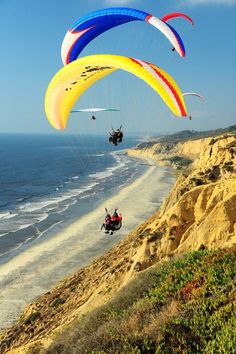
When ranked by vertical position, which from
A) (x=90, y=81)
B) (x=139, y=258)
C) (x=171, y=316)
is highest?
(x=90, y=81)

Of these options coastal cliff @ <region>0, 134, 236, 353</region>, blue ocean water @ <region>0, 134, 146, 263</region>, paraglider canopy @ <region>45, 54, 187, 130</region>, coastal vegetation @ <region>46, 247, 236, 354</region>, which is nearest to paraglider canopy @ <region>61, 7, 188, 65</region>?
paraglider canopy @ <region>45, 54, 187, 130</region>

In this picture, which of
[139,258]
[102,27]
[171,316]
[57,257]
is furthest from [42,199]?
[171,316]

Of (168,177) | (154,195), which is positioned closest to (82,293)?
(154,195)

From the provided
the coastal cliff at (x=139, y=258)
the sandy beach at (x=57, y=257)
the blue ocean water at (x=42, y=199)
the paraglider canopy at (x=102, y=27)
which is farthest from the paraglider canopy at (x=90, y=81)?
the blue ocean water at (x=42, y=199)

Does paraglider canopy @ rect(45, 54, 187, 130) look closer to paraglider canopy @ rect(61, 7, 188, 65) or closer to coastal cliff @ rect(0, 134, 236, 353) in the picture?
paraglider canopy @ rect(61, 7, 188, 65)

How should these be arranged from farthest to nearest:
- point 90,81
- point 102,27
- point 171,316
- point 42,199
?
point 42,199
point 90,81
point 102,27
point 171,316

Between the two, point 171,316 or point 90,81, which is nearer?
point 171,316

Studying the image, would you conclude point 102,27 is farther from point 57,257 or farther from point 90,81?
point 57,257

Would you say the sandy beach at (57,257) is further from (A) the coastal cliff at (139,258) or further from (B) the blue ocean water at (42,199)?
(A) the coastal cliff at (139,258)
